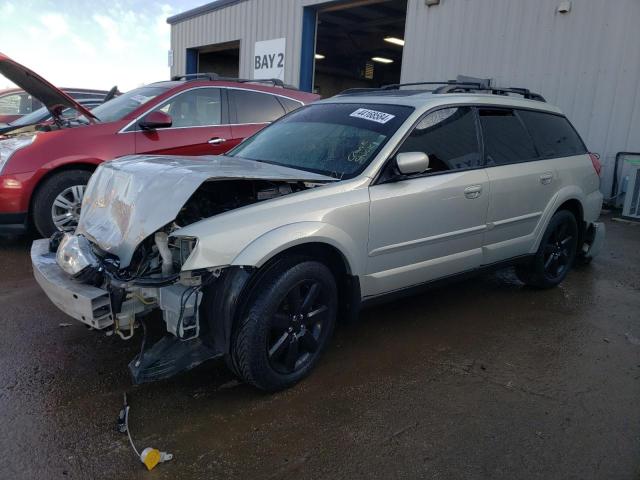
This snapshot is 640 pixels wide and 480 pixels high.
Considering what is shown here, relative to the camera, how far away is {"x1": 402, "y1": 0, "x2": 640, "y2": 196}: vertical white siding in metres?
8.05

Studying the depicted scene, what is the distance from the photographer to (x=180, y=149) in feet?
19.3

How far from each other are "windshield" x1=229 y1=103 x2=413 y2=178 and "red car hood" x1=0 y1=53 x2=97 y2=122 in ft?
7.15

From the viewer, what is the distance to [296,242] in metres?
2.79

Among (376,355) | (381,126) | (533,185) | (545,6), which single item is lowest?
(376,355)

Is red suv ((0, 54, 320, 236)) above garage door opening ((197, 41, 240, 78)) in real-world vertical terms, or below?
below

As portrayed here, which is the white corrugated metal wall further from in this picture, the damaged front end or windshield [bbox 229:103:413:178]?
the damaged front end

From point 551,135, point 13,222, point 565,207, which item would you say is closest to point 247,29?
point 13,222

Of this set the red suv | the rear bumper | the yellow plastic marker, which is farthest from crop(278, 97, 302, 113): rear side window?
the yellow plastic marker

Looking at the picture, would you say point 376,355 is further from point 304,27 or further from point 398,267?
point 304,27

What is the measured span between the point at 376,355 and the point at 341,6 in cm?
1070

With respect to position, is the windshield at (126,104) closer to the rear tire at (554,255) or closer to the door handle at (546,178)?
the door handle at (546,178)

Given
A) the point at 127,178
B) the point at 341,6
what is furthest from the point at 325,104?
the point at 341,6

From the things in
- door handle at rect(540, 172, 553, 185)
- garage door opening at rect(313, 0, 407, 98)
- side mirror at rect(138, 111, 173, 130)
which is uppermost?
garage door opening at rect(313, 0, 407, 98)

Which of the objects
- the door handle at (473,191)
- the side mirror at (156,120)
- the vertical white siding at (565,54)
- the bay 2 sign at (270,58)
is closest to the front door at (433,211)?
the door handle at (473,191)
